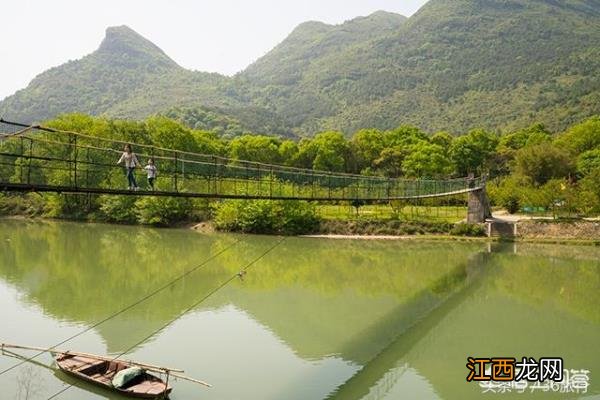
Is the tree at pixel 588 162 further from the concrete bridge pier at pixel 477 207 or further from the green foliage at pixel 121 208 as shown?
the green foliage at pixel 121 208

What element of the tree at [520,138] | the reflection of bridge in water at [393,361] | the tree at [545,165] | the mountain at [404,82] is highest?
the mountain at [404,82]

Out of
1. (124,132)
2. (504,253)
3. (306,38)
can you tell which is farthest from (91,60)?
(504,253)

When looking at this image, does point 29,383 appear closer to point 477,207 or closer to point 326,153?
point 477,207

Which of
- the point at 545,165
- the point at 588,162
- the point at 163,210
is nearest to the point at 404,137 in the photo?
the point at 545,165

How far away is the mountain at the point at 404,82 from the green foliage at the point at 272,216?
38502mm

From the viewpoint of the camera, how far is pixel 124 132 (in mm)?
38031

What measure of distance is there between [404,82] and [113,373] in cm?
8870

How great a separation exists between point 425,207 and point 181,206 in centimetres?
1486

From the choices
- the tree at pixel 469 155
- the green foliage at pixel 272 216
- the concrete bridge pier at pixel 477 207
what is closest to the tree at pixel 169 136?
the green foliage at pixel 272 216

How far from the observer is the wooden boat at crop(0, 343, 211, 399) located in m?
7.50

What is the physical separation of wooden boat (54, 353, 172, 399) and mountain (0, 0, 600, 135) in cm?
5696

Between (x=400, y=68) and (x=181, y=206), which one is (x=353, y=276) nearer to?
(x=181, y=206)

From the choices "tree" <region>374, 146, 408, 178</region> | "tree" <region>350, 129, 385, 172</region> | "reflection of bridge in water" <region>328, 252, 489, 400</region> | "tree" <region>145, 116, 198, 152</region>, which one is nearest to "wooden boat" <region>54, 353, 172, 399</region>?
"reflection of bridge in water" <region>328, 252, 489, 400</region>

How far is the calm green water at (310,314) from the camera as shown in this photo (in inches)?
344
